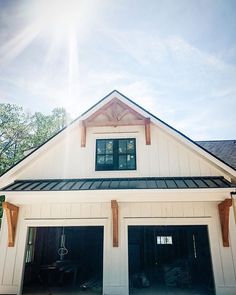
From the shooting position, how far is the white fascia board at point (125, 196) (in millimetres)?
7184

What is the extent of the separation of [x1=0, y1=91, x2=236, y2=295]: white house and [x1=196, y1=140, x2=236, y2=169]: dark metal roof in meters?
2.31

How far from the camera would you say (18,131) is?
24.5 metres

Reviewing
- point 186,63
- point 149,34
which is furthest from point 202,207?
point 149,34

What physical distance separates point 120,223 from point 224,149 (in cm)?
707

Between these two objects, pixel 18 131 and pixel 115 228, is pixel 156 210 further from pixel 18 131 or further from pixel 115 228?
pixel 18 131

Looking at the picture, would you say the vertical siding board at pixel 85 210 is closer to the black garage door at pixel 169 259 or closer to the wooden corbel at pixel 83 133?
the wooden corbel at pixel 83 133

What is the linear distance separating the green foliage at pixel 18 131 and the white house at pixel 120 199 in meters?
14.8

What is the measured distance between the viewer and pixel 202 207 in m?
8.27

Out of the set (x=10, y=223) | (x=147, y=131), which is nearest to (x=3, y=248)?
(x=10, y=223)

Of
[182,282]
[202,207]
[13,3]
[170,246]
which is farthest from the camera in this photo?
[170,246]

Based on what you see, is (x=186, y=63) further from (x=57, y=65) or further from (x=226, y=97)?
(x=57, y=65)

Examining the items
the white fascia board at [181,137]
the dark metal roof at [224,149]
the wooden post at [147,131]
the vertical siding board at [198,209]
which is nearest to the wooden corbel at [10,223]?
the wooden post at [147,131]

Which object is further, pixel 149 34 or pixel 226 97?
pixel 226 97

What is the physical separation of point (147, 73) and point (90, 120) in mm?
2874
